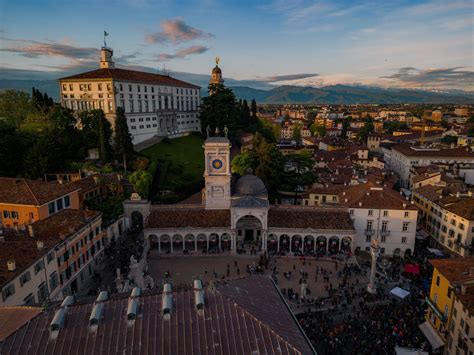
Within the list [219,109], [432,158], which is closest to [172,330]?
[219,109]

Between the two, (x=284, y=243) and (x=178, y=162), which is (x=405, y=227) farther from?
(x=178, y=162)

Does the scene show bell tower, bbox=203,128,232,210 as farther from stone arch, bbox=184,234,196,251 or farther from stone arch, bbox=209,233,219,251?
stone arch, bbox=184,234,196,251

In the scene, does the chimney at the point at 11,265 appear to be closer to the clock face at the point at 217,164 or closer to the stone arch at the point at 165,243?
the stone arch at the point at 165,243

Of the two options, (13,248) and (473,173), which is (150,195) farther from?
(473,173)

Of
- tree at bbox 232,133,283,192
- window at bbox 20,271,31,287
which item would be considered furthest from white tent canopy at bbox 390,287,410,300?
window at bbox 20,271,31,287

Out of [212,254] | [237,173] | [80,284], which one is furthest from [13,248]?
[237,173]

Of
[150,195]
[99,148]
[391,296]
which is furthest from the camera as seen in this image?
[99,148]
